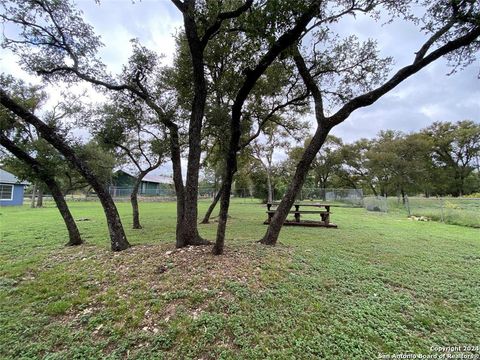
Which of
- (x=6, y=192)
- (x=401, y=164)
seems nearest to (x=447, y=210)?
(x=401, y=164)

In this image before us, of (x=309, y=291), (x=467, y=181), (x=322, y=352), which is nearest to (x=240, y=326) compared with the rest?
(x=322, y=352)

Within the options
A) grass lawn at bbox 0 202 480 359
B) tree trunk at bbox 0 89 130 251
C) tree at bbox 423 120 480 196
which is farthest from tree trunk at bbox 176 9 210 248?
tree at bbox 423 120 480 196

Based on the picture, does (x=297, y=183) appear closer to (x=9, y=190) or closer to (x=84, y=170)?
(x=84, y=170)

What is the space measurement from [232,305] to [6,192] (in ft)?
83.2

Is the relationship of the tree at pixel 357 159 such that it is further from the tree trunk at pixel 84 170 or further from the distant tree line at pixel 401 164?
the tree trunk at pixel 84 170

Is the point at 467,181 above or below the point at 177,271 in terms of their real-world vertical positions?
above

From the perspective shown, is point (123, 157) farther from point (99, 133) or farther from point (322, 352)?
point (322, 352)

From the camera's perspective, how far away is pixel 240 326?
7.35 ft

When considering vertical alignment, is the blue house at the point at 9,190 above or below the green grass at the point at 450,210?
above

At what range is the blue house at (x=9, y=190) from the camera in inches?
729

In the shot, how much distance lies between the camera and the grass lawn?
204cm

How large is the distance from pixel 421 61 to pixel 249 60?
120 inches

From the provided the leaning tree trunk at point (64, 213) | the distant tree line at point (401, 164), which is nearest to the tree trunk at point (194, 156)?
the leaning tree trunk at point (64, 213)

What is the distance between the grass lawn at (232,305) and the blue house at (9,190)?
2047 cm
